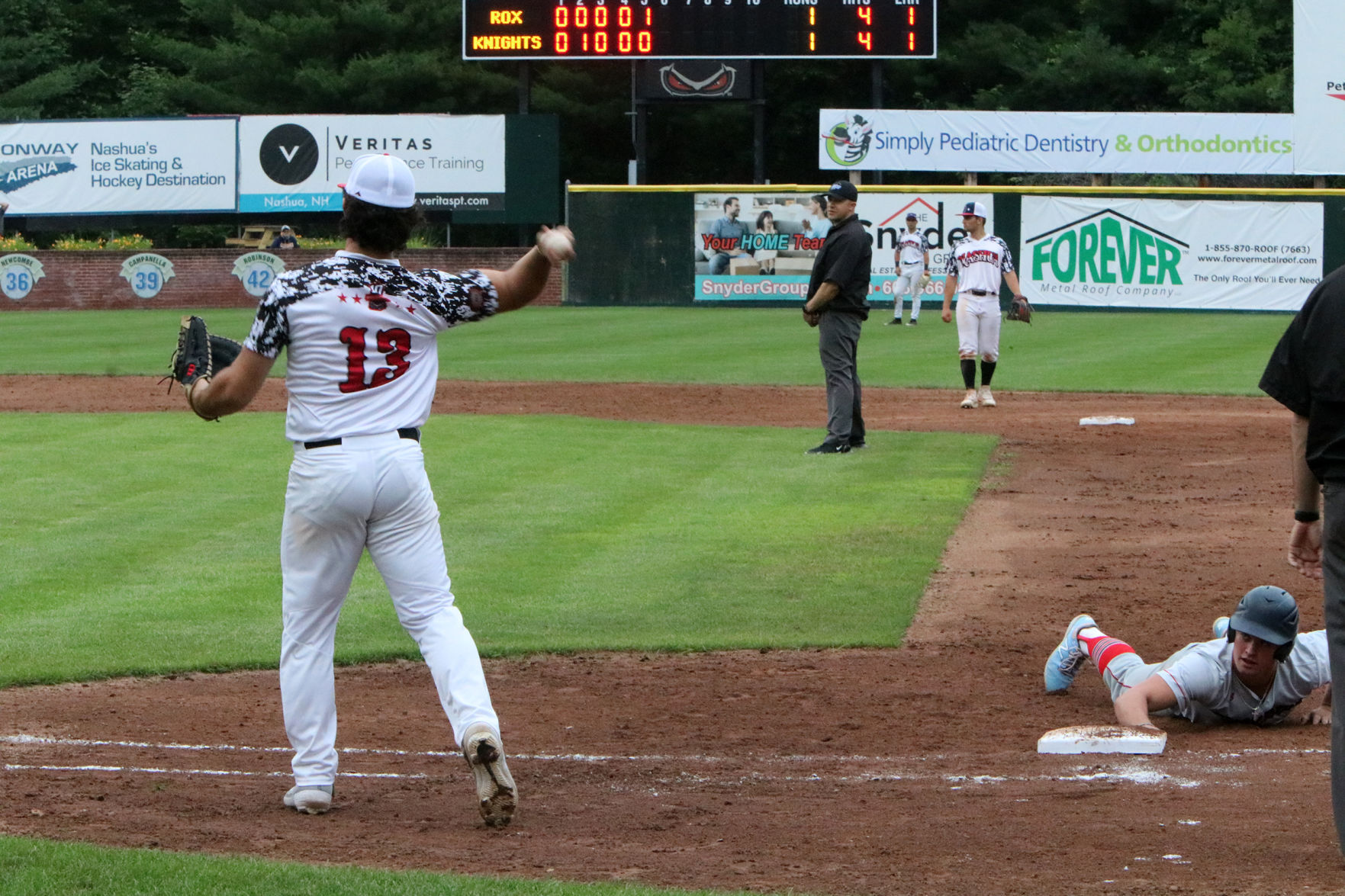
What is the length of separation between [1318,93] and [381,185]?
99.6 ft

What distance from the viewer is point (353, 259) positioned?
491 cm

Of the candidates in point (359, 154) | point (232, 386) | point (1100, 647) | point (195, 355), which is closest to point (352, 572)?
point (232, 386)

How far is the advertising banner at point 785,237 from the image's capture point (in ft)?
101

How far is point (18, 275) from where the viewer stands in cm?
3197

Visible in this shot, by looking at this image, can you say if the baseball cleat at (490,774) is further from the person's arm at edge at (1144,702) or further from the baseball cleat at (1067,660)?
the baseball cleat at (1067,660)

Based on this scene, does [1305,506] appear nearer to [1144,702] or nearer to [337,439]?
[1144,702]

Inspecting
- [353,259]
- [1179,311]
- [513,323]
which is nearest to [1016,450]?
[353,259]

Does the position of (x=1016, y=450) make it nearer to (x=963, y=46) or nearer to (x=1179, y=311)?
(x=1179, y=311)

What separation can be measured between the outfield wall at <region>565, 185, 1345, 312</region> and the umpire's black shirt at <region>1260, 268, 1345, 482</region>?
2414cm

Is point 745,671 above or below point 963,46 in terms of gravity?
below

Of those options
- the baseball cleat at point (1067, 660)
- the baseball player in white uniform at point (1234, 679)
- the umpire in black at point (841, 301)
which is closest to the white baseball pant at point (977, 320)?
the umpire in black at point (841, 301)

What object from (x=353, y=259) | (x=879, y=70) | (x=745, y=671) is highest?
(x=879, y=70)

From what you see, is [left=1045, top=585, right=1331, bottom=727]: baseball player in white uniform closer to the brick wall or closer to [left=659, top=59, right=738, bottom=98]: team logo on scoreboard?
the brick wall

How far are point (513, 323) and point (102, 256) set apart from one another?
9.40 metres
